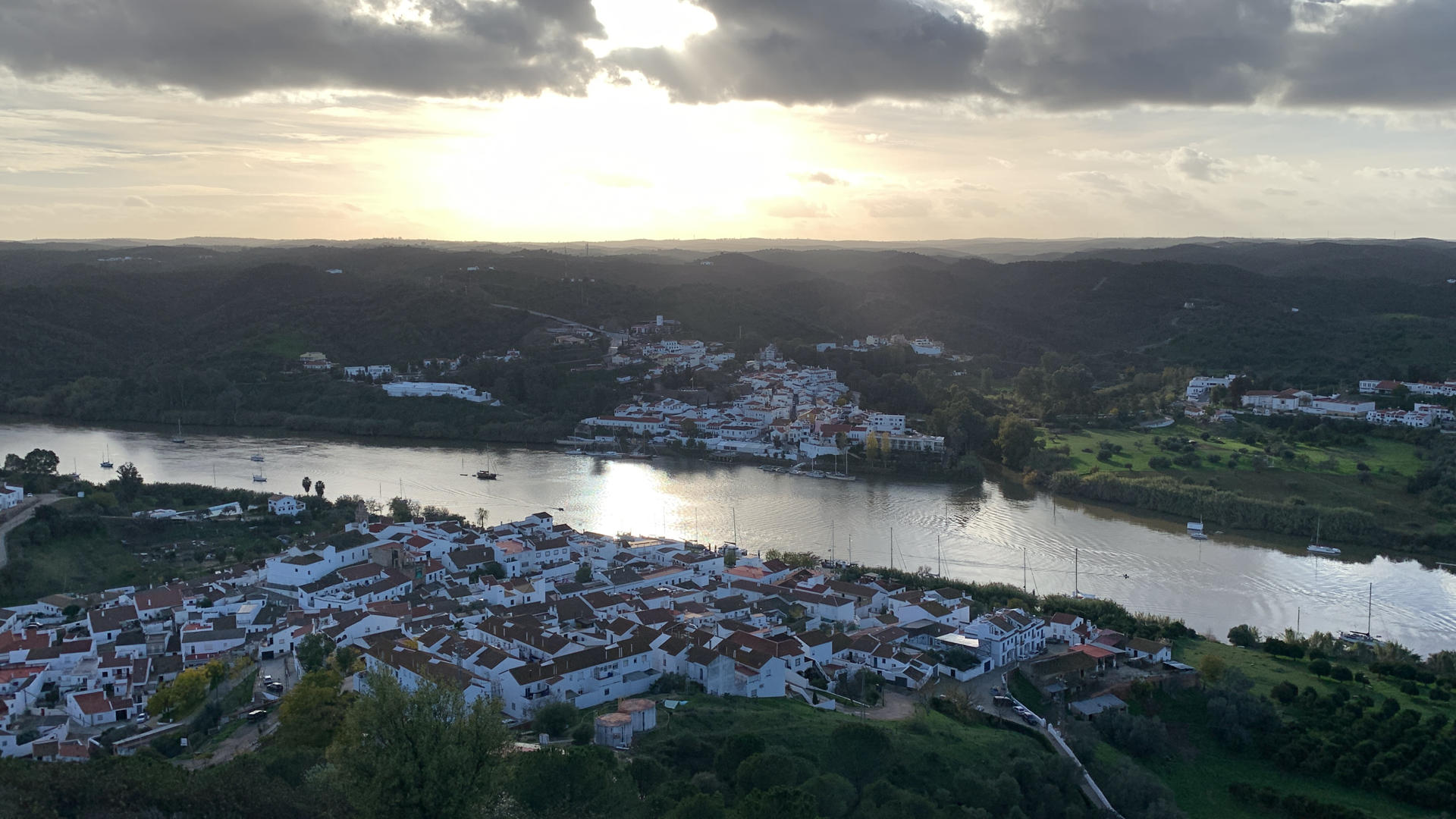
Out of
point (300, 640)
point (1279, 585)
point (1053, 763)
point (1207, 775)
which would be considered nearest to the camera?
point (1053, 763)

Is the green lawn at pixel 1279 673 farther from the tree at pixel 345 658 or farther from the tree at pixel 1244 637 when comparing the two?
the tree at pixel 345 658

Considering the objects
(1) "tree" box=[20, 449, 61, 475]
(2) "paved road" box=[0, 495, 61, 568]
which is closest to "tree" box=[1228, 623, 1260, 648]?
(2) "paved road" box=[0, 495, 61, 568]

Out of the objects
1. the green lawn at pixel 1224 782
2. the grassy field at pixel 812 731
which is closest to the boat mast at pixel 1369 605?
the green lawn at pixel 1224 782

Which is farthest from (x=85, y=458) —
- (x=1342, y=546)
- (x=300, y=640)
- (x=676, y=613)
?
(x=1342, y=546)

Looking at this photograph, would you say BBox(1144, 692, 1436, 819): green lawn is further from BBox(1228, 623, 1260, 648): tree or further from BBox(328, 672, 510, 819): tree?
BBox(328, 672, 510, 819): tree

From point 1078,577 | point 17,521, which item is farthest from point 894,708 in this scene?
point 17,521

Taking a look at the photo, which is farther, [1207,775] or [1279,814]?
[1207,775]

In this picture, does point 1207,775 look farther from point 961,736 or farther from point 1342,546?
point 1342,546
